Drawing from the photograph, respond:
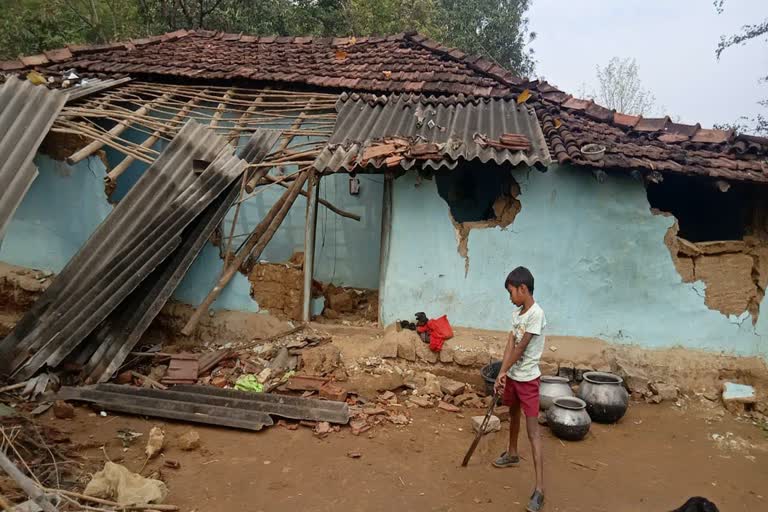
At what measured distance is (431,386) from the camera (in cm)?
620

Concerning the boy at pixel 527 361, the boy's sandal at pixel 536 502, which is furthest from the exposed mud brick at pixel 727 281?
the boy's sandal at pixel 536 502

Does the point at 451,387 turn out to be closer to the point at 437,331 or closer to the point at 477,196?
the point at 437,331

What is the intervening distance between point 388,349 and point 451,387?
0.90m

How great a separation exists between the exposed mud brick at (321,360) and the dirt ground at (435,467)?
1112 millimetres

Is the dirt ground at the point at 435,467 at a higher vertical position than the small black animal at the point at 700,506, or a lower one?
lower

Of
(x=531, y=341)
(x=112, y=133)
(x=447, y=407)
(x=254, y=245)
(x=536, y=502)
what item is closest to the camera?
(x=536, y=502)

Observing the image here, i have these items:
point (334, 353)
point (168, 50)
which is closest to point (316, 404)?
point (334, 353)

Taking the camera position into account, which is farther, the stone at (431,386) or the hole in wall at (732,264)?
the hole in wall at (732,264)

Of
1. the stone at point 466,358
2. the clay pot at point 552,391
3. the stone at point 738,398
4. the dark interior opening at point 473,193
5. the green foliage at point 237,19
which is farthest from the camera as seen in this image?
the green foliage at point 237,19

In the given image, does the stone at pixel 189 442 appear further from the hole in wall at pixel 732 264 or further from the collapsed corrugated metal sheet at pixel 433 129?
the hole in wall at pixel 732 264

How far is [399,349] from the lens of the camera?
6.55 m

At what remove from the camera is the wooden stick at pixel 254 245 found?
678 cm

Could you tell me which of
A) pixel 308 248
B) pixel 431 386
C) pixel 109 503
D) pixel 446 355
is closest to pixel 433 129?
pixel 308 248

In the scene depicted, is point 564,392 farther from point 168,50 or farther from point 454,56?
point 168,50
